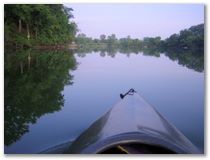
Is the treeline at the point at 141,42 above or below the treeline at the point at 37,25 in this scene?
below

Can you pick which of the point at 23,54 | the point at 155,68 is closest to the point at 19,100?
the point at 23,54

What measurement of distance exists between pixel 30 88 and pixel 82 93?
822 millimetres

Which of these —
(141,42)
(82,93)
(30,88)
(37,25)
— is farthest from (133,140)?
(30,88)

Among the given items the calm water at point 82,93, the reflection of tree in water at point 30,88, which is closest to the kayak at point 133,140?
the calm water at point 82,93

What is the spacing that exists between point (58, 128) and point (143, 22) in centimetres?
130

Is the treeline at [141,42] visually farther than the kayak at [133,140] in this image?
Yes

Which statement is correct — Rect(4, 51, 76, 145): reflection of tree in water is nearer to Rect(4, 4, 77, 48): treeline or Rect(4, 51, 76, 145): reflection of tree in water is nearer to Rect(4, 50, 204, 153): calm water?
Rect(4, 50, 204, 153): calm water

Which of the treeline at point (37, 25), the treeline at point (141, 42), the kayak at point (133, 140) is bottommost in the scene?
the kayak at point (133, 140)

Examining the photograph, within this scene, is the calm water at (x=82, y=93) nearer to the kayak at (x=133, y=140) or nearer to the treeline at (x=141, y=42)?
the treeline at (x=141, y=42)

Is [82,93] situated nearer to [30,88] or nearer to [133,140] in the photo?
[30,88]

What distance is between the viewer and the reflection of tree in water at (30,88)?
13.3 ft

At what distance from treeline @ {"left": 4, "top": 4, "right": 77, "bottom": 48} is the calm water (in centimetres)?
22

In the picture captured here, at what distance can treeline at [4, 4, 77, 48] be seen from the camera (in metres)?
3.54

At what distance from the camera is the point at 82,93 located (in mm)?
5156
